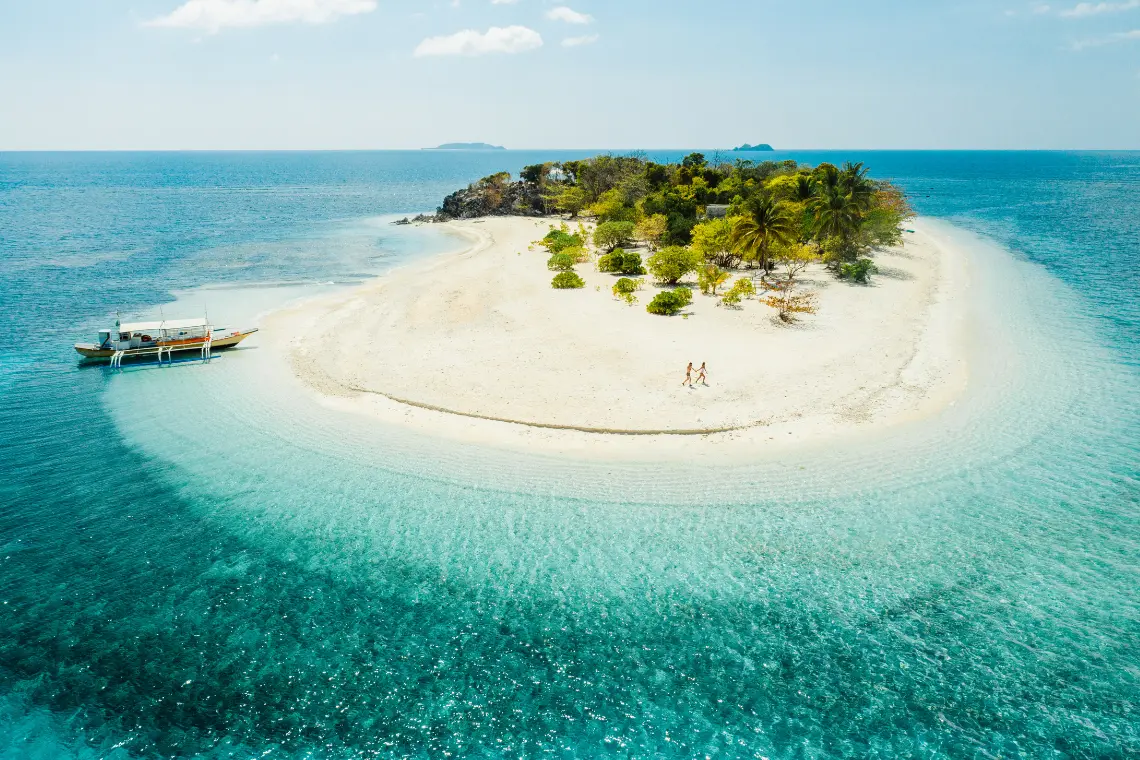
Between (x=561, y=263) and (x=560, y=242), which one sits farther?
(x=560, y=242)

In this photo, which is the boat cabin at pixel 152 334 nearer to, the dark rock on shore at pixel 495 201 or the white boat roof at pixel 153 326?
the white boat roof at pixel 153 326

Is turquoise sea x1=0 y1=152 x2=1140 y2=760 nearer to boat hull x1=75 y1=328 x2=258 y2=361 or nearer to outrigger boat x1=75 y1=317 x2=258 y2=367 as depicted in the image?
boat hull x1=75 y1=328 x2=258 y2=361

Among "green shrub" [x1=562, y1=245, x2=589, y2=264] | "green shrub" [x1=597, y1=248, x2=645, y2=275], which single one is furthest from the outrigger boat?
"green shrub" [x1=562, y1=245, x2=589, y2=264]

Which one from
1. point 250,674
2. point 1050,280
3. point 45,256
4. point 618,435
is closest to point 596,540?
point 618,435

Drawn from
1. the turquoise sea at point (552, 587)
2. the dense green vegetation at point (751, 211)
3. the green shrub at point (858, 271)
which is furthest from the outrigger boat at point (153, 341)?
the green shrub at point (858, 271)

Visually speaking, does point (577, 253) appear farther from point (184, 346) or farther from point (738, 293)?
point (184, 346)

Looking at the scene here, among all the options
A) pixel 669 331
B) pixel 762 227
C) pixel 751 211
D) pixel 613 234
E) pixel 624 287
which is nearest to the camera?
pixel 669 331

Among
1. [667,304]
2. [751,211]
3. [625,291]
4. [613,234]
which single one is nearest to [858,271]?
[751,211]
